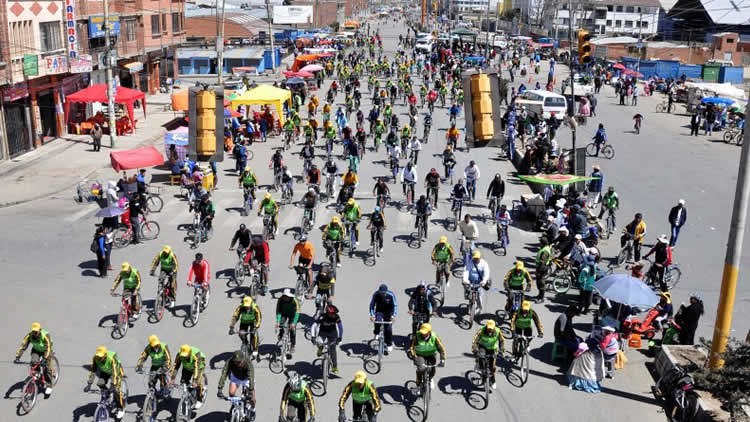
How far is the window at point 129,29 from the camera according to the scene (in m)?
47.8

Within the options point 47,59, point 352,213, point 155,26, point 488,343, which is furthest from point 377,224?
point 155,26

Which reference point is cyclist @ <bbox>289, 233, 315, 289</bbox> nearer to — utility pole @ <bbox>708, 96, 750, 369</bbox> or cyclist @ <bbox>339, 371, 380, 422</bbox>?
cyclist @ <bbox>339, 371, 380, 422</bbox>

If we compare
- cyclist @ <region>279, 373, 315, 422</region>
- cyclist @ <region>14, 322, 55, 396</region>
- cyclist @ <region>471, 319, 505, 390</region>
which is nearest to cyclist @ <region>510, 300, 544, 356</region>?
cyclist @ <region>471, 319, 505, 390</region>

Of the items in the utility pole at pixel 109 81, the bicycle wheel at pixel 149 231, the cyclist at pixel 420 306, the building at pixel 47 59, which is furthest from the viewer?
the utility pole at pixel 109 81

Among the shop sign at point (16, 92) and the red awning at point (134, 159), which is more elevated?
the shop sign at point (16, 92)

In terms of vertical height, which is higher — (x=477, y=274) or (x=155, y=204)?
(x=477, y=274)

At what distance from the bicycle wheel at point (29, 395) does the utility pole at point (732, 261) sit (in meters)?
11.7

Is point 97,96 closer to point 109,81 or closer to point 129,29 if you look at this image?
point 109,81

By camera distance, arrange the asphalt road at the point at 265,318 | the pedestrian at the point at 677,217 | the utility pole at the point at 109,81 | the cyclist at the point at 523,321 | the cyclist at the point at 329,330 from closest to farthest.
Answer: the asphalt road at the point at 265,318 → the cyclist at the point at 329,330 → the cyclist at the point at 523,321 → the pedestrian at the point at 677,217 → the utility pole at the point at 109,81

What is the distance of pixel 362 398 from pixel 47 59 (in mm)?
29554

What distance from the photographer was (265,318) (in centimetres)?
1606


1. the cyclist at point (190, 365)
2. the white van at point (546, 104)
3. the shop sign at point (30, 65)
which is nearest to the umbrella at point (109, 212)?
the cyclist at point (190, 365)

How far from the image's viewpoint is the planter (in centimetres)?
1180

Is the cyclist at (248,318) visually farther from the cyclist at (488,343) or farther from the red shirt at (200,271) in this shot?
the cyclist at (488,343)
